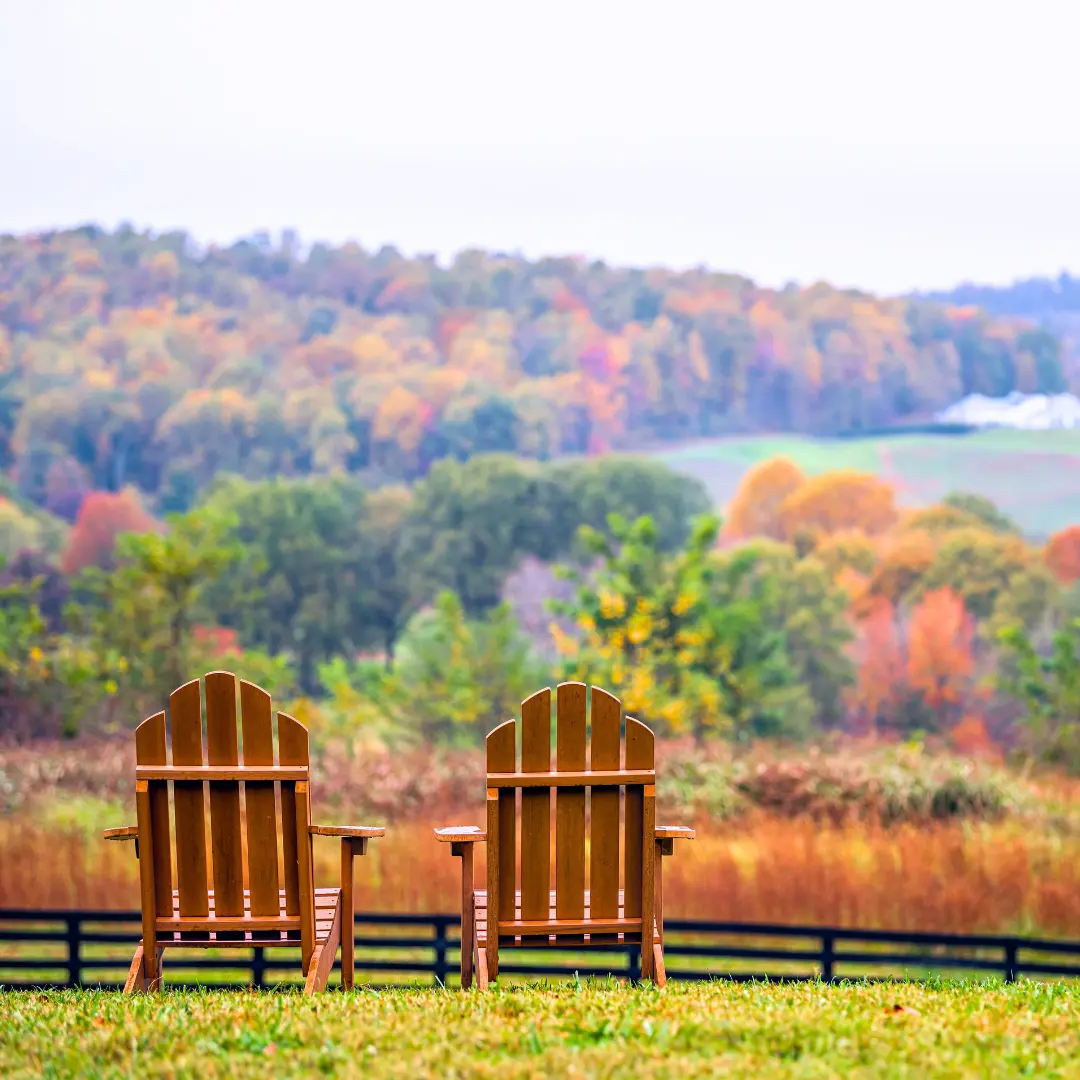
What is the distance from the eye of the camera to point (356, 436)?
2742 cm

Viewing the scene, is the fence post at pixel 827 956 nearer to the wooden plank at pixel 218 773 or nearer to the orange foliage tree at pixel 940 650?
the wooden plank at pixel 218 773

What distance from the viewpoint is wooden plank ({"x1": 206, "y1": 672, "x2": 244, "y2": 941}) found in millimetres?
3758

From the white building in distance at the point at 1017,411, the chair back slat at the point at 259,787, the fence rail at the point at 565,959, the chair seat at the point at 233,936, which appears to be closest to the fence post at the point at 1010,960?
the fence rail at the point at 565,959

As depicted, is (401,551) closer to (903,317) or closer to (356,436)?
(356,436)

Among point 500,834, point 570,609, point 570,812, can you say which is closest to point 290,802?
point 500,834

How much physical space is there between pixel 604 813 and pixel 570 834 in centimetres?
13

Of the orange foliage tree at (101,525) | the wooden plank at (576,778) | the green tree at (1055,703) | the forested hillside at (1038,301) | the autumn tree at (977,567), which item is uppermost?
the forested hillside at (1038,301)

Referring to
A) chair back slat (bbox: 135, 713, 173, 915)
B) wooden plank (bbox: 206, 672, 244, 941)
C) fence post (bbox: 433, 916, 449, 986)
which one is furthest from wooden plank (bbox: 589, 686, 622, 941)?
fence post (bbox: 433, 916, 449, 986)

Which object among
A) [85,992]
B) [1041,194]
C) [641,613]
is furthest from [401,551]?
[85,992]

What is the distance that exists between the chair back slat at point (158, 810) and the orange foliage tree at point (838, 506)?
21.1m

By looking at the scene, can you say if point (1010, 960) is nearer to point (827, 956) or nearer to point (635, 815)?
point (827, 956)

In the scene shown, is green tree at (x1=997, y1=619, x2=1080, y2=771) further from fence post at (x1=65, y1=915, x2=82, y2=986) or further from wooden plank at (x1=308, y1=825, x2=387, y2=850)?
wooden plank at (x1=308, y1=825, x2=387, y2=850)

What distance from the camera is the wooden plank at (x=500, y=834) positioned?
365 centimetres

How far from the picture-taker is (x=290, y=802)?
3.80 meters
